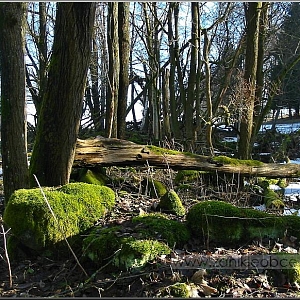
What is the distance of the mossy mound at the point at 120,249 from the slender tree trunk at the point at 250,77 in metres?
6.37

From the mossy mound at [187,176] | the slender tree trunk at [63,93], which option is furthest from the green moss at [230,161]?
the slender tree trunk at [63,93]

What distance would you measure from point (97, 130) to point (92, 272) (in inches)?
724

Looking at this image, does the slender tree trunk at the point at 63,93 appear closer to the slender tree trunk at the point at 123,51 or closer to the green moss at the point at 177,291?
the green moss at the point at 177,291

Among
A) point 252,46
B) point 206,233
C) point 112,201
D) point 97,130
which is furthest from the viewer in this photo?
point 97,130

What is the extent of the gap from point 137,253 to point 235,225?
1172mm

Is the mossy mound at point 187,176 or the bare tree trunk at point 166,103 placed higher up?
the bare tree trunk at point 166,103

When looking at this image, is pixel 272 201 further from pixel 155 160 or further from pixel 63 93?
pixel 63 93

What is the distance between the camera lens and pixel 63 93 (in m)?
4.75

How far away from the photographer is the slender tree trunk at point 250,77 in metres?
9.38

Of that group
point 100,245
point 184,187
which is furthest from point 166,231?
point 184,187

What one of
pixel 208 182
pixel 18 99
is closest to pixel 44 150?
pixel 18 99

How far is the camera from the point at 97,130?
2172cm

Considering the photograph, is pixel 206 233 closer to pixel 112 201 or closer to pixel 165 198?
pixel 165 198

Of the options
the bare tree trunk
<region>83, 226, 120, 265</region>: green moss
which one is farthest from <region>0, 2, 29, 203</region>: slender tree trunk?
the bare tree trunk
